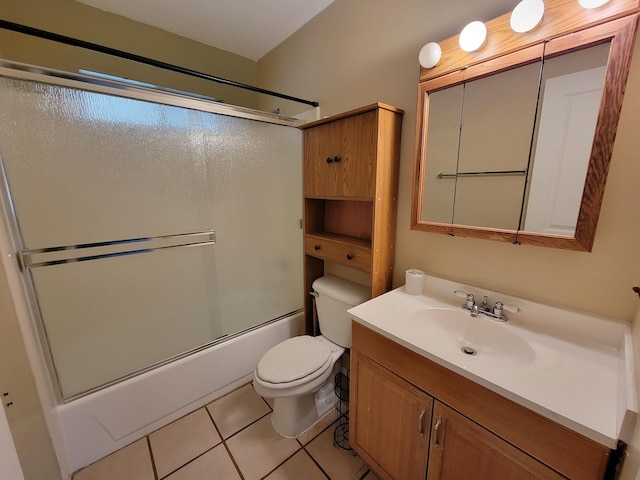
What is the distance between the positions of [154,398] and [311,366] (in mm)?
897

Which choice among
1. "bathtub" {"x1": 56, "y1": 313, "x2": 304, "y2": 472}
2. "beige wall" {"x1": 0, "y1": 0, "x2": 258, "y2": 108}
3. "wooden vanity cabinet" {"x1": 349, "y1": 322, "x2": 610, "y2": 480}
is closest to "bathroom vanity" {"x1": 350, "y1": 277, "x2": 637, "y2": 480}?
"wooden vanity cabinet" {"x1": 349, "y1": 322, "x2": 610, "y2": 480}

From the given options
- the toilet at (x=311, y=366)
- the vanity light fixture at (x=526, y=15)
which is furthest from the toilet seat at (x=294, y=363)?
the vanity light fixture at (x=526, y=15)

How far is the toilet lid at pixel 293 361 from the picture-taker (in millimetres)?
1313

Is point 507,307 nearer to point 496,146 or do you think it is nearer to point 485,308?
point 485,308

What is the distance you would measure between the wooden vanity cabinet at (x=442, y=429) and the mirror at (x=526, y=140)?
0.56 metres

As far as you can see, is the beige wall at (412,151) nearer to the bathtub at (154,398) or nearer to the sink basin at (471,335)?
the sink basin at (471,335)

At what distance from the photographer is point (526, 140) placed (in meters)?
0.95

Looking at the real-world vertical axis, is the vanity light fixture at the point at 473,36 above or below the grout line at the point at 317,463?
above

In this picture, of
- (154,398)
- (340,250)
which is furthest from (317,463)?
(340,250)

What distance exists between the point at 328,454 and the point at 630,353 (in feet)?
4.18

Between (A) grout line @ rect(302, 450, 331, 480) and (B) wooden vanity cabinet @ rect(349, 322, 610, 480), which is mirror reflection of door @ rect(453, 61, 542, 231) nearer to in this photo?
(B) wooden vanity cabinet @ rect(349, 322, 610, 480)

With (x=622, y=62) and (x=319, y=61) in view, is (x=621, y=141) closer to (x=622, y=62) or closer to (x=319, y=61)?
(x=622, y=62)

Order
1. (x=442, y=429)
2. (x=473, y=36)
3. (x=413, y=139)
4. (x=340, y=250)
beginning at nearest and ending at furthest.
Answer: (x=442, y=429) → (x=473, y=36) → (x=413, y=139) → (x=340, y=250)

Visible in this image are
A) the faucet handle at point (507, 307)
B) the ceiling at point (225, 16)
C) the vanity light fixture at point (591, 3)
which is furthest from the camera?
the ceiling at point (225, 16)
